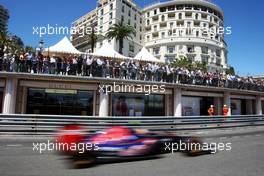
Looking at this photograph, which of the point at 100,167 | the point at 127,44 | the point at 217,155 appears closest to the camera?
the point at 100,167

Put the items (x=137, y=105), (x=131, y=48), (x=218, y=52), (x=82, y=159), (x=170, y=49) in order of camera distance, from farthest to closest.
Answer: (x=218, y=52) < (x=170, y=49) < (x=131, y=48) < (x=137, y=105) < (x=82, y=159)

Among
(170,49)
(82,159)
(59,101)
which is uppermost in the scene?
(170,49)

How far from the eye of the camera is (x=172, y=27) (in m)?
87.9

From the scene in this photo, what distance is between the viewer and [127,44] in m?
80.2

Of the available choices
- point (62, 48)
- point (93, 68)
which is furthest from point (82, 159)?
point (62, 48)

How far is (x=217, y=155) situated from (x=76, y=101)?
13.9 m

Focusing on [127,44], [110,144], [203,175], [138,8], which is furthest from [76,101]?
[138,8]

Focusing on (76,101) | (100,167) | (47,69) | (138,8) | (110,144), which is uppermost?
(138,8)

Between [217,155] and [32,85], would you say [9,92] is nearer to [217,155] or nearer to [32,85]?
[32,85]

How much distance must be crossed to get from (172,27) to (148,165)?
83.9 meters

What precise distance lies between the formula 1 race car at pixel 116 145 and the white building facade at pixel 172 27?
69.7 meters

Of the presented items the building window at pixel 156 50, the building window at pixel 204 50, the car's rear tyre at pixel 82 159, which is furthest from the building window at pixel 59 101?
the building window at pixel 204 50

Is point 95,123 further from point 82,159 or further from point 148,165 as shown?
point 148,165

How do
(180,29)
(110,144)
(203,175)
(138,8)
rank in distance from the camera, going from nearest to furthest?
(203,175)
(110,144)
(180,29)
(138,8)
